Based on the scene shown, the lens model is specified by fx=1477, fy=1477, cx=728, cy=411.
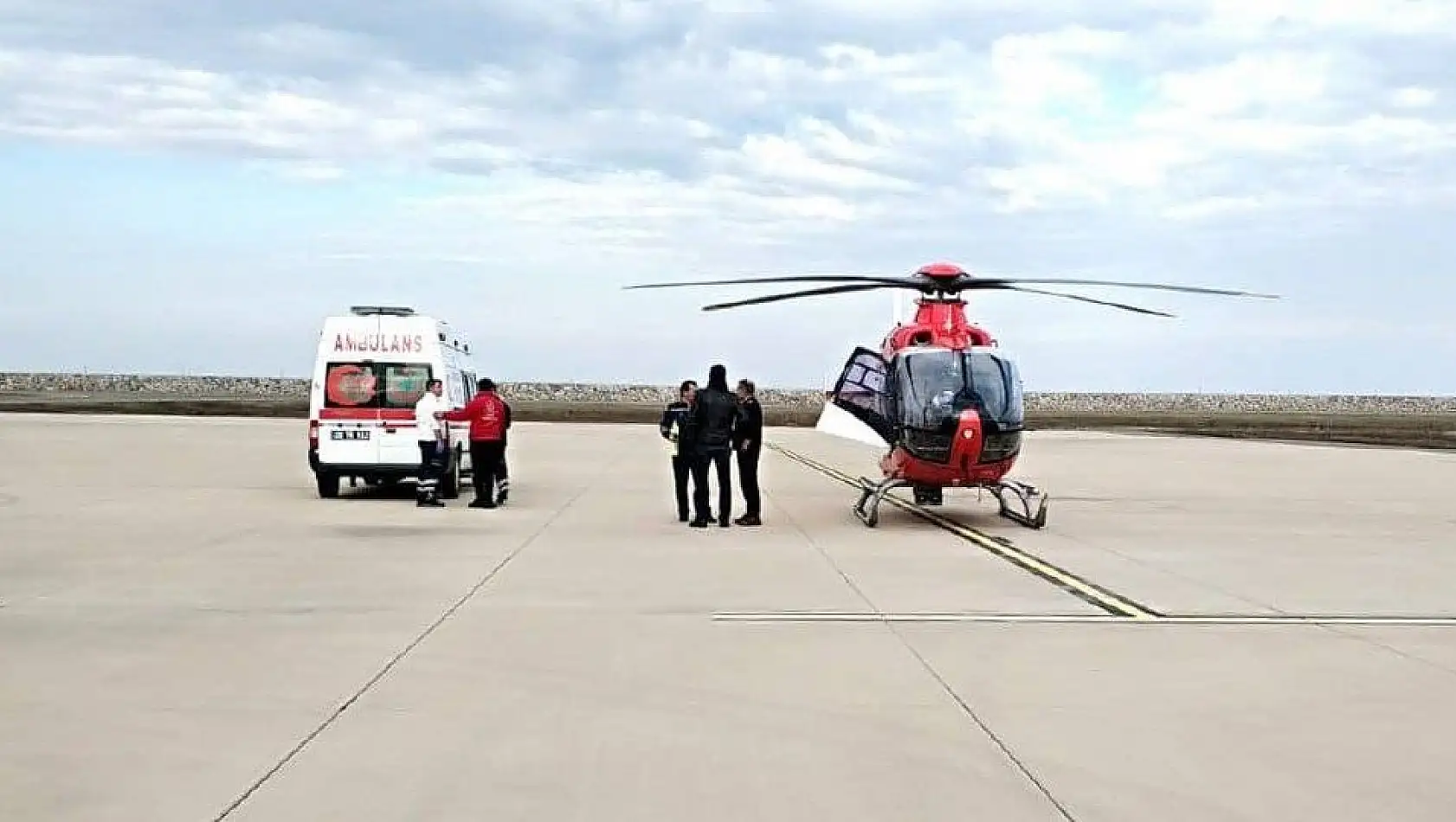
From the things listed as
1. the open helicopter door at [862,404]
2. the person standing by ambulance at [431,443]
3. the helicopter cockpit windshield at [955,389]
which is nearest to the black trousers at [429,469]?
the person standing by ambulance at [431,443]

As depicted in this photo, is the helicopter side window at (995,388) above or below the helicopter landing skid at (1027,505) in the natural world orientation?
above

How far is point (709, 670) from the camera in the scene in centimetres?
827

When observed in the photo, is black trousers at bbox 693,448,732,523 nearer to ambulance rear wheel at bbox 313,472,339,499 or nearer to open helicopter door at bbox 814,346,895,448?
open helicopter door at bbox 814,346,895,448

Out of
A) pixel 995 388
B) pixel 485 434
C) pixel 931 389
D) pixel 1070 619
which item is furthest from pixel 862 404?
pixel 1070 619

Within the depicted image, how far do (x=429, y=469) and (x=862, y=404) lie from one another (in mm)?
5705

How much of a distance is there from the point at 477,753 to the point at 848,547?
9216 millimetres

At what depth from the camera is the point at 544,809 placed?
18.0 ft

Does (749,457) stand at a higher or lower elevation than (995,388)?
lower

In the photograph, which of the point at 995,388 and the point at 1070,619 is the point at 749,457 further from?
the point at 1070,619

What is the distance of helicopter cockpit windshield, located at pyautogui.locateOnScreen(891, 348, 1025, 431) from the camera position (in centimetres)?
1711

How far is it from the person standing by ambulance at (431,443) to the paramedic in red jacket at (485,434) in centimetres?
24

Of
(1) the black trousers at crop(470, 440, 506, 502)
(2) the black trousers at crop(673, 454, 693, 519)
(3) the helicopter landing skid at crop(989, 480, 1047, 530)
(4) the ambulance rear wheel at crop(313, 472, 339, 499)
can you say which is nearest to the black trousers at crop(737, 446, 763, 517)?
(2) the black trousers at crop(673, 454, 693, 519)

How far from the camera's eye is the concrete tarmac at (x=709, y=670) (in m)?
5.80

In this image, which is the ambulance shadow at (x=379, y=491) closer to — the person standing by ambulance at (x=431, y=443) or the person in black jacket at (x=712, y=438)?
the person standing by ambulance at (x=431, y=443)
